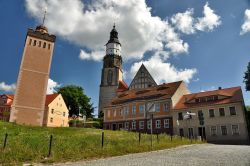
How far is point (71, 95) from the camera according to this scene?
72.1 m

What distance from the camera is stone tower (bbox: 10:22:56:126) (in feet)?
128

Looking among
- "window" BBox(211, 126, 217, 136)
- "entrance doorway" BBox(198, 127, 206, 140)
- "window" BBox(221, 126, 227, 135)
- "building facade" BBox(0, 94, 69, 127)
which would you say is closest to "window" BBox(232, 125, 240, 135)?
"window" BBox(221, 126, 227, 135)

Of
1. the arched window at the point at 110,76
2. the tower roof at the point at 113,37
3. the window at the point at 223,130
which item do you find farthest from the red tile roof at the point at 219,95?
the tower roof at the point at 113,37

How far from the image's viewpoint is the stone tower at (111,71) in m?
76.1

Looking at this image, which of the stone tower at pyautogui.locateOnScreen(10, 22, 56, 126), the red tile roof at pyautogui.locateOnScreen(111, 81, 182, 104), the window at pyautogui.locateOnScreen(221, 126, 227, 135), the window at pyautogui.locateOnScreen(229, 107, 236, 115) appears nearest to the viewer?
the window at pyautogui.locateOnScreen(229, 107, 236, 115)

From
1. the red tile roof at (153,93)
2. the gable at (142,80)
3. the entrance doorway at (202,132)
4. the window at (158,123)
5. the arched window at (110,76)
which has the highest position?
the arched window at (110,76)

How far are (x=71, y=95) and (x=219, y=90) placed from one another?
149 ft

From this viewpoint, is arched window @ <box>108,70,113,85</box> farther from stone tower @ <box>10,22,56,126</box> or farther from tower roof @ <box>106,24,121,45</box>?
stone tower @ <box>10,22,56,126</box>

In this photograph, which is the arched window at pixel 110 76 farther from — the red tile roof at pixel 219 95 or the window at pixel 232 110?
the window at pixel 232 110

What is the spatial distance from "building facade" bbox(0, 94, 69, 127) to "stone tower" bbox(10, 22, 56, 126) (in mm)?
17289

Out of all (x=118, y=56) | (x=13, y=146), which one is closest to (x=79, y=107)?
(x=118, y=56)

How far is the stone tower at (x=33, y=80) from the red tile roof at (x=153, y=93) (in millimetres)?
18675

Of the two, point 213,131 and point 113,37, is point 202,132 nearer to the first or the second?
point 213,131

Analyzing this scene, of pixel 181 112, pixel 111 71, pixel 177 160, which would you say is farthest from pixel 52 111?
pixel 177 160
